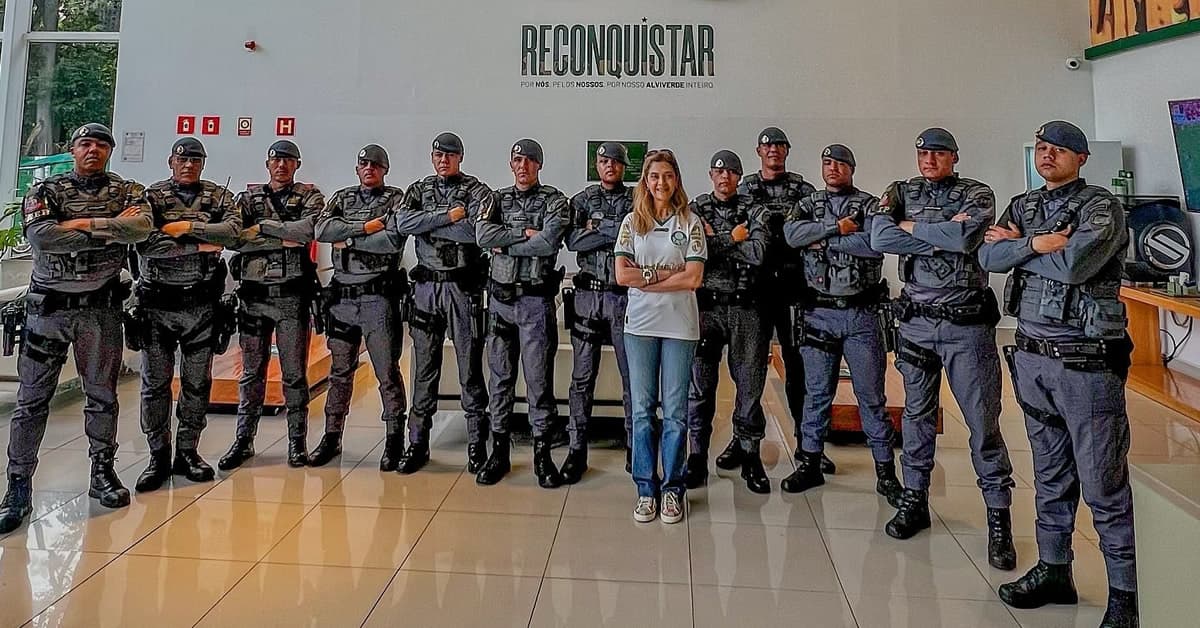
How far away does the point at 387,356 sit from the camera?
3.77 meters

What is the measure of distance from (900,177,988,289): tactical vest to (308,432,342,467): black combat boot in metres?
3.13

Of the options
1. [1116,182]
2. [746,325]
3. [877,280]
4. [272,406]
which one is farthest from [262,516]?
[1116,182]

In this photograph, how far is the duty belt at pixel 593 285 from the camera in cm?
354

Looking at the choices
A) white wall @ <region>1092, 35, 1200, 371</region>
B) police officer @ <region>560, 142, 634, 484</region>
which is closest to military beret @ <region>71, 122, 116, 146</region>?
police officer @ <region>560, 142, 634, 484</region>

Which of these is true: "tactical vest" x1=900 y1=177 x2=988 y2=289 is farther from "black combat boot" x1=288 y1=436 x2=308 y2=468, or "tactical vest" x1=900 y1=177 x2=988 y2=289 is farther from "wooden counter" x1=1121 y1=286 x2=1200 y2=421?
"black combat boot" x1=288 y1=436 x2=308 y2=468

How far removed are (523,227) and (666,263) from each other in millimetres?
879

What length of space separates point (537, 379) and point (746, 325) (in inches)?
43.5

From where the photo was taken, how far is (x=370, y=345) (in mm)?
3777

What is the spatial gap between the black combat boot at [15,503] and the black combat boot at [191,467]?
627 millimetres

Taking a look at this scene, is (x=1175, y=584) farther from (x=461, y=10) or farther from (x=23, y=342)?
(x=461, y=10)

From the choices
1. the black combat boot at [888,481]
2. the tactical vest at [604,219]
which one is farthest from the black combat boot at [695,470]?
the tactical vest at [604,219]

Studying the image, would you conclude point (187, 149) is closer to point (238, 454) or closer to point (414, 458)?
point (238, 454)

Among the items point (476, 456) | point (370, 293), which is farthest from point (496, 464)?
point (370, 293)

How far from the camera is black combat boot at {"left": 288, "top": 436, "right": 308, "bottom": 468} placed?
152 inches
